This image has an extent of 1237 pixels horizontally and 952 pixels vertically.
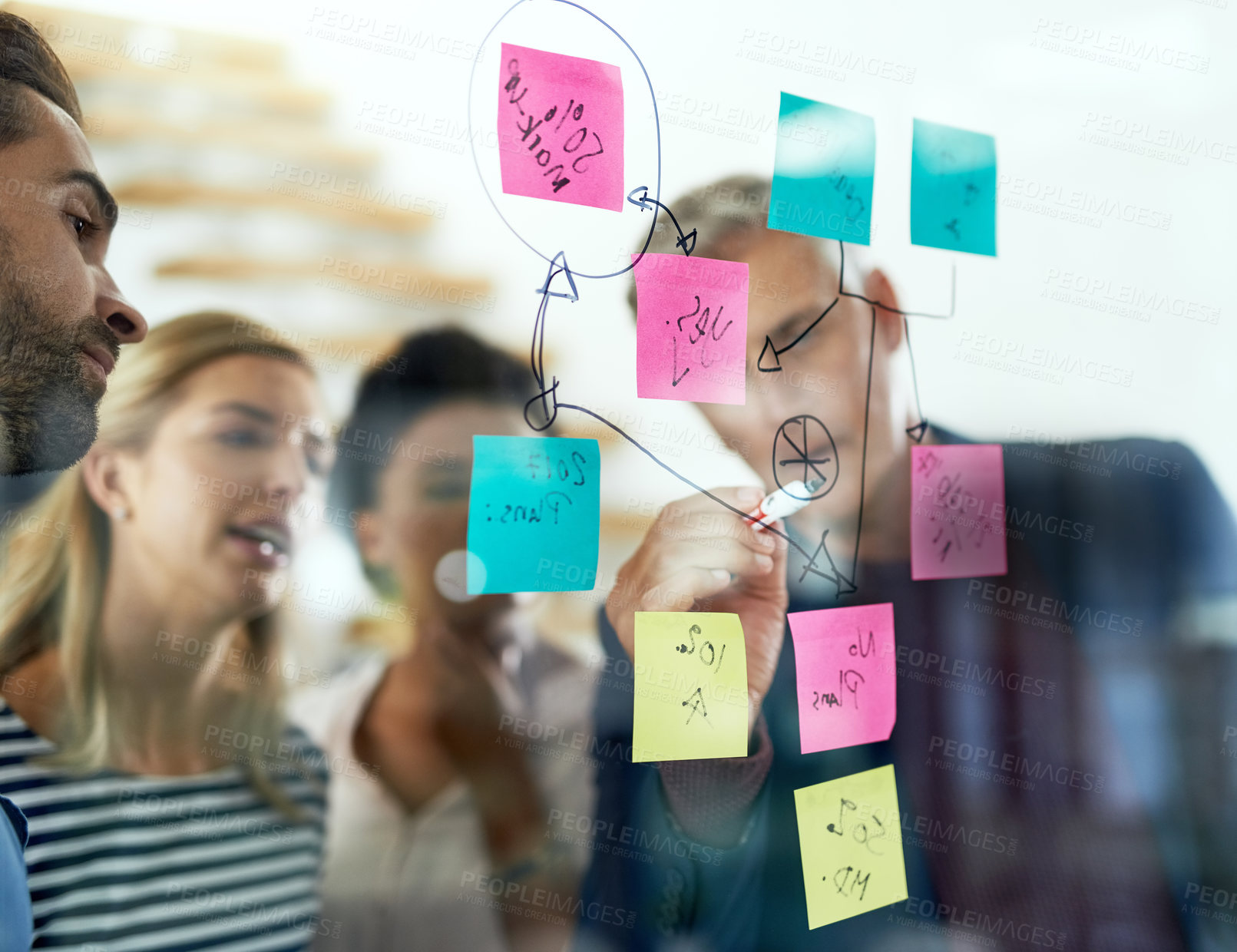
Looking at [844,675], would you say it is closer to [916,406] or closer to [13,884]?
[916,406]

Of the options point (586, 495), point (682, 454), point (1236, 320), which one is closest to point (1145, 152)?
point (1236, 320)

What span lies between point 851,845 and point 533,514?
0.52 m

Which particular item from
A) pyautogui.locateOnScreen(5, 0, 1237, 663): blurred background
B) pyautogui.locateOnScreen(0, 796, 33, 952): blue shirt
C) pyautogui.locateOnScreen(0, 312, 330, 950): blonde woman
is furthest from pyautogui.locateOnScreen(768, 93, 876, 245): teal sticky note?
pyautogui.locateOnScreen(0, 796, 33, 952): blue shirt

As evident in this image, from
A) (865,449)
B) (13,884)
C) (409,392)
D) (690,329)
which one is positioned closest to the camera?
(13,884)

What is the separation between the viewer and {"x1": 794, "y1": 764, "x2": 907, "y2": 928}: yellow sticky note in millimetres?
848

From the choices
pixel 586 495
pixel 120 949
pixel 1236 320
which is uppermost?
pixel 1236 320

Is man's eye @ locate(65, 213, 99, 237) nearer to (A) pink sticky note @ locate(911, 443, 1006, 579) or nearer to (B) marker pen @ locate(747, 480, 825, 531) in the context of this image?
(B) marker pen @ locate(747, 480, 825, 531)

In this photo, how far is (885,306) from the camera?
935mm

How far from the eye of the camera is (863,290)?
0.92 m

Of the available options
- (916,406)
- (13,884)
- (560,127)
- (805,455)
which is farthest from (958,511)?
(13,884)

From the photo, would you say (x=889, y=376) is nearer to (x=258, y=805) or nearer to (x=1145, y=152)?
(x=1145, y=152)

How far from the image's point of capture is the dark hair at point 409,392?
0.68 metres

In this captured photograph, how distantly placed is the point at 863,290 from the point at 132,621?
0.80m

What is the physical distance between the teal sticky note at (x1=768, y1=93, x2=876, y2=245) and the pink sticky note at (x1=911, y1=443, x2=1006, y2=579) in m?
0.29
